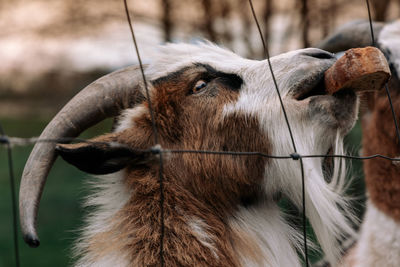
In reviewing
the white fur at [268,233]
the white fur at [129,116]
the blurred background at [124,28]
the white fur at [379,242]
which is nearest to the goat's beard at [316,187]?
the white fur at [268,233]

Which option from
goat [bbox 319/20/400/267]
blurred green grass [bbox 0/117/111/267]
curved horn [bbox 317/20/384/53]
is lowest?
blurred green grass [bbox 0/117/111/267]

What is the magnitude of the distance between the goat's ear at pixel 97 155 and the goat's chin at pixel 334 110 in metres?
0.62

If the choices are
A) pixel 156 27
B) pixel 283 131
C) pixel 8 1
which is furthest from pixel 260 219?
pixel 8 1

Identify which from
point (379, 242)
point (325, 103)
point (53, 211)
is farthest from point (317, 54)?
point (53, 211)

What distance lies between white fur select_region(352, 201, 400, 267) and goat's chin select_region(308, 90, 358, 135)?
1326 millimetres

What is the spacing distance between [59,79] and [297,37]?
192 inches

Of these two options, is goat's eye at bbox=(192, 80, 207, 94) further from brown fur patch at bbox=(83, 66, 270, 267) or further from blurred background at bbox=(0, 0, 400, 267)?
blurred background at bbox=(0, 0, 400, 267)

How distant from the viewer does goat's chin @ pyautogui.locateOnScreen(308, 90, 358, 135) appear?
1.72 metres

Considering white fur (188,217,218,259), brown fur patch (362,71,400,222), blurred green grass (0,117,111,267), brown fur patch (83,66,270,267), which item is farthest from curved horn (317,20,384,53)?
blurred green grass (0,117,111,267)

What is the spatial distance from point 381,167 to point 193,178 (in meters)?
1.62

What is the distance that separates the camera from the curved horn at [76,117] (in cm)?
168

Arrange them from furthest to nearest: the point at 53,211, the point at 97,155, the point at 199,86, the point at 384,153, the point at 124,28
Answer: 1. the point at 53,211
2. the point at 124,28
3. the point at 384,153
4. the point at 199,86
5. the point at 97,155

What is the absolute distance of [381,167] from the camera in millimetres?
2959

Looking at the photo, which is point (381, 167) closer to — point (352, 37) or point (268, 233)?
point (352, 37)
